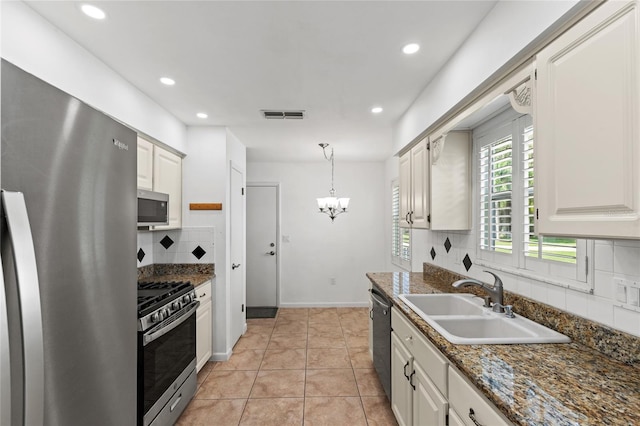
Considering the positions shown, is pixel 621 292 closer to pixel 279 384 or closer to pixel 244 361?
pixel 279 384

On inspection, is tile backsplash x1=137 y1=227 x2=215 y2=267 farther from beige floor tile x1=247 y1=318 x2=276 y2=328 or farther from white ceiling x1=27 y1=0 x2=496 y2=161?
beige floor tile x1=247 y1=318 x2=276 y2=328

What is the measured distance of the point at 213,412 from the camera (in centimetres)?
243

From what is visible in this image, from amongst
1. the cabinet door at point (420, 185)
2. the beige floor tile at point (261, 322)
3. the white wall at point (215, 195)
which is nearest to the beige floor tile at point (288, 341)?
the beige floor tile at point (261, 322)

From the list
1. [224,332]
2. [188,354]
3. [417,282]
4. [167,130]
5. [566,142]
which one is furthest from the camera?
[224,332]

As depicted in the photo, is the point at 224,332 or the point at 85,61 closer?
the point at 85,61

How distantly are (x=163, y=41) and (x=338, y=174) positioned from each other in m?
3.83

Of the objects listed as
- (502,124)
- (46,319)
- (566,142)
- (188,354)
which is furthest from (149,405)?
(502,124)

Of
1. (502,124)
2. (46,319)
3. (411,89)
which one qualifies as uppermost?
(411,89)

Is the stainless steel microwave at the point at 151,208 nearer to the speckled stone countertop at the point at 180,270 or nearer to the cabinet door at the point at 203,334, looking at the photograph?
the speckled stone countertop at the point at 180,270

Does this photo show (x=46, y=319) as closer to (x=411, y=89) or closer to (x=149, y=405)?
(x=149, y=405)

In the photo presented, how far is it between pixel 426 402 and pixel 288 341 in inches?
101

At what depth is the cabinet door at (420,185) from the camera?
8.22ft

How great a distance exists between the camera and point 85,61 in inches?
74.7

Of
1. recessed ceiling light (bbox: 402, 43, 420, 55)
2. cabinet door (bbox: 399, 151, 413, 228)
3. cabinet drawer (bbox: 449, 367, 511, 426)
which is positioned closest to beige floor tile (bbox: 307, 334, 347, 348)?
cabinet door (bbox: 399, 151, 413, 228)
